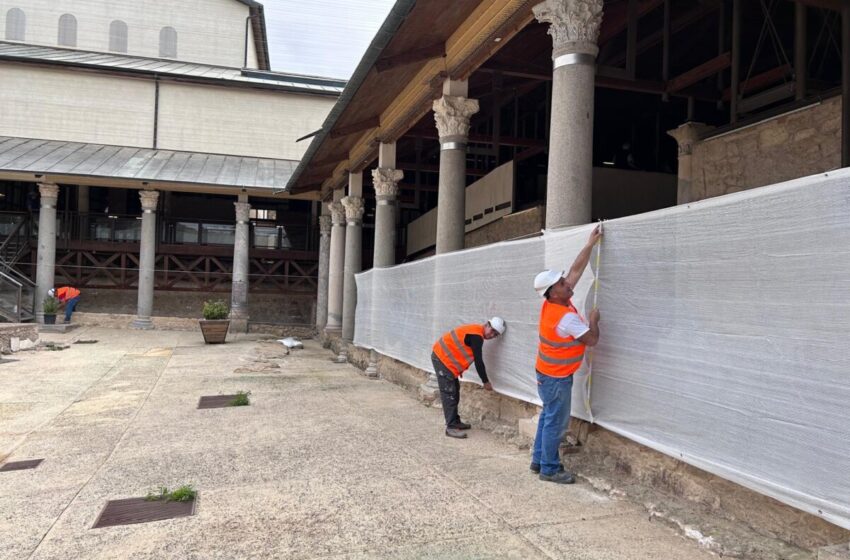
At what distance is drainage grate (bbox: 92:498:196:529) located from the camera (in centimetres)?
379

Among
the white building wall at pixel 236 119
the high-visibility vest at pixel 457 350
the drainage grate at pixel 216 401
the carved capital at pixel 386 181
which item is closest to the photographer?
the high-visibility vest at pixel 457 350

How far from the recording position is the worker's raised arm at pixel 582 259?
4230mm

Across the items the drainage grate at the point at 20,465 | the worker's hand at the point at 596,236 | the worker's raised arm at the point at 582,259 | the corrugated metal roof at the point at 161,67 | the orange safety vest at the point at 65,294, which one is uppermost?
the corrugated metal roof at the point at 161,67

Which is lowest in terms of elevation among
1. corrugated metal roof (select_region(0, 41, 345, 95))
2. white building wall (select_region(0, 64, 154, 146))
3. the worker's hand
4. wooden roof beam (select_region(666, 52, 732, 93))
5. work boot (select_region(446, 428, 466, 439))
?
work boot (select_region(446, 428, 466, 439))

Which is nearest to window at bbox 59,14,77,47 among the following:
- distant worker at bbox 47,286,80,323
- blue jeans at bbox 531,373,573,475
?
distant worker at bbox 47,286,80,323

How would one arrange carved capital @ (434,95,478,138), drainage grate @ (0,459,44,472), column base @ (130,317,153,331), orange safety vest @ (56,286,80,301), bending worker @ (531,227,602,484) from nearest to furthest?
1. bending worker @ (531,227,602,484)
2. drainage grate @ (0,459,44,472)
3. carved capital @ (434,95,478,138)
4. orange safety vest @ (56,286,80,301)
5. column base @ (130,317,153,331)

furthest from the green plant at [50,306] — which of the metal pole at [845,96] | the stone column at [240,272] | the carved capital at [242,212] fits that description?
the metal pole at [845,96]

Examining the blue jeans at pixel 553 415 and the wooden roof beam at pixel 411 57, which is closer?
the blue jeans at pixel 553 415

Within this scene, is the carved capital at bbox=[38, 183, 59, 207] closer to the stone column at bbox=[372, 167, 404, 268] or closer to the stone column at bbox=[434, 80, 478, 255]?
the stone column at bbox=[372, 167, 404, 268]

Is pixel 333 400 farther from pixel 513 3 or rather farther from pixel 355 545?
pixel 513 3

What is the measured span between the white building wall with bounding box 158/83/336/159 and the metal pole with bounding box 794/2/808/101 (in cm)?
2004

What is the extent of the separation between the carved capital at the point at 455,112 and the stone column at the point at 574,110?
3.08 m

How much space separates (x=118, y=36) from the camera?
95.7 ft

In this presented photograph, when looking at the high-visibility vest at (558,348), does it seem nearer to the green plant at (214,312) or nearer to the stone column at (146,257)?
the green plant at (214,312)
